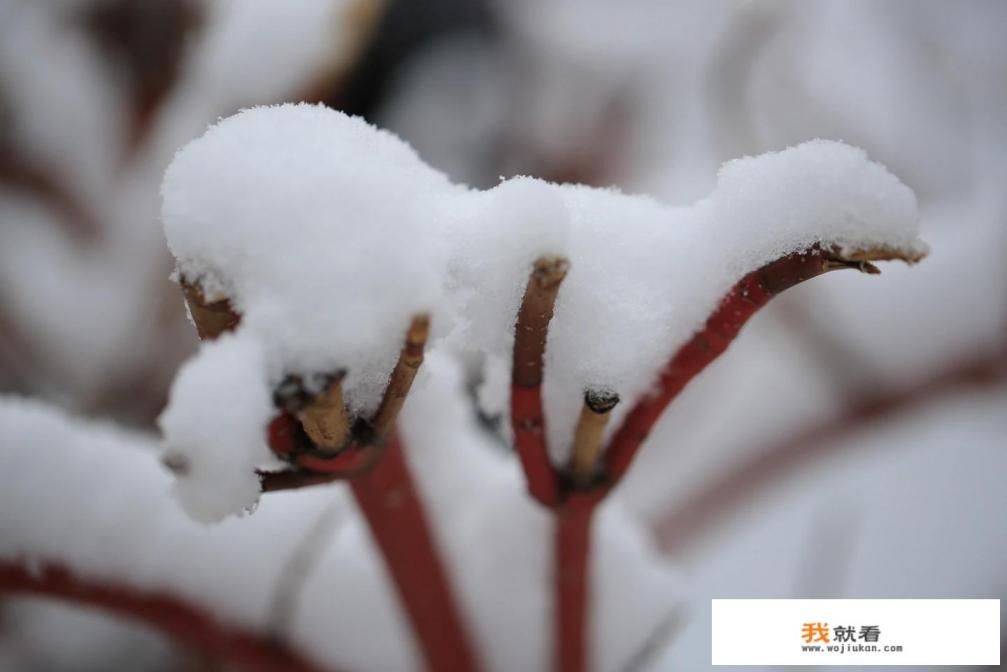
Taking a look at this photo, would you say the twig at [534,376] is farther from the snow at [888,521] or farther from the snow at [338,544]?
the snow at [888,521]

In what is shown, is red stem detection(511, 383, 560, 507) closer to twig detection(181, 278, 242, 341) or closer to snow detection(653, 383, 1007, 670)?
twig detection(181, 278, 242, 341)

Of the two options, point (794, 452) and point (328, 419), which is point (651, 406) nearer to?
point (328, 419)

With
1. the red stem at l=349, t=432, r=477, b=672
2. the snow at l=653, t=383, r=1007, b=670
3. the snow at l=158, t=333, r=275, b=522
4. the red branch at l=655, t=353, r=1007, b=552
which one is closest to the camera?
the snow at l=158, t=333, r=275, b=522

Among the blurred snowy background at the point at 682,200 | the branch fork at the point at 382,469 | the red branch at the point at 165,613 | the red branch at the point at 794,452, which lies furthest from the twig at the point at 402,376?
the red branch at the point at 794,452

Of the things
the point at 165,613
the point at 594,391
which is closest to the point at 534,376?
the point at 594,391

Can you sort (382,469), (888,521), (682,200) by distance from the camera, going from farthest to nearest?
(682,200), (888,521), (382,469)

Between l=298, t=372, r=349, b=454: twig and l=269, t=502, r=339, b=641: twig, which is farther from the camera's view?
l=269, t=502, r=339, b=641: twig

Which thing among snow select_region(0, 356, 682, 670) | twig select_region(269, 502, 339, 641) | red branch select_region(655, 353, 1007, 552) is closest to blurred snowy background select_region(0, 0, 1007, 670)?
red branch select_region(655, 353, 1007, 552)
